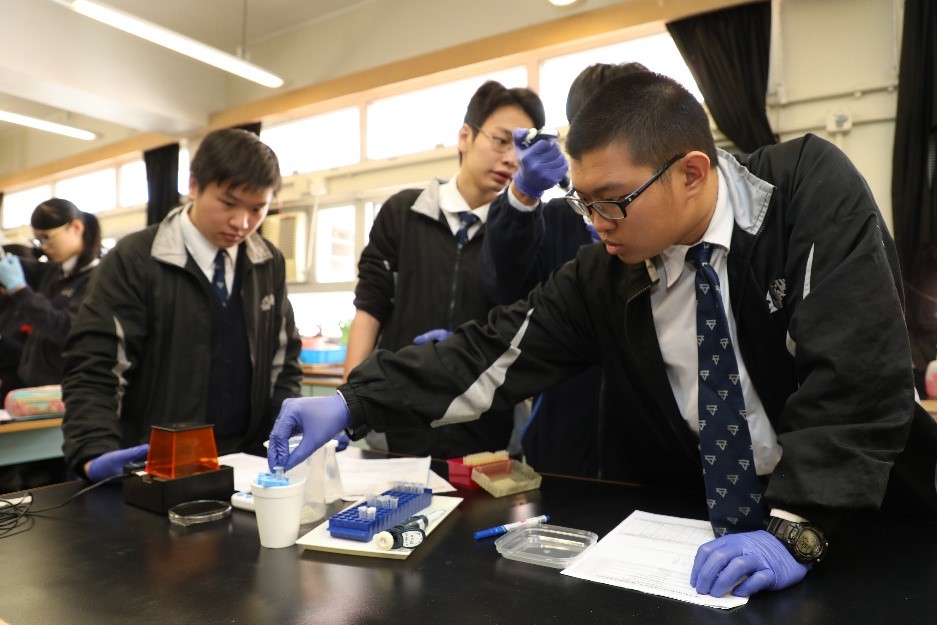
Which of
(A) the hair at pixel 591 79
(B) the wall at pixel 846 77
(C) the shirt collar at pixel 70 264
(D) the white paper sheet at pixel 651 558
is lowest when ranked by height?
(D) the white paper sheet at pixel 651 558

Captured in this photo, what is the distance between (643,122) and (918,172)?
2.90m

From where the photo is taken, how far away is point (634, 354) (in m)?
1.15

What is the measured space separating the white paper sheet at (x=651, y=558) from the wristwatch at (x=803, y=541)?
0.11 m

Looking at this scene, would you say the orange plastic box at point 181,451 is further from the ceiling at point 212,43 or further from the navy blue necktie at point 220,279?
the ceiling at point 212,43

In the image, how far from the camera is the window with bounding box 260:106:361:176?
18.0ft

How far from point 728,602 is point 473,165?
1.40 metres

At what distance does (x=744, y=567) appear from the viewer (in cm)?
77

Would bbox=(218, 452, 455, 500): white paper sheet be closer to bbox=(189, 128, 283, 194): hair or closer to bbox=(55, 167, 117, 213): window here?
bbox=(189, 128, 283, 194): hair

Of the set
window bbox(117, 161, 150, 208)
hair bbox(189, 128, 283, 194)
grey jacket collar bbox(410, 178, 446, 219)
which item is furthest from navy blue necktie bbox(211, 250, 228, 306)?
window bbox(117, 161, 150, 208)

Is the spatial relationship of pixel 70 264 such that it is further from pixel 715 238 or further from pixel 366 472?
pixel 715 238

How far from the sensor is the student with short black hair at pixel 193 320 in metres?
1.55

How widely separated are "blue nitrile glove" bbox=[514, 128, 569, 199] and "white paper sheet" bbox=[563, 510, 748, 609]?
0.78 meters

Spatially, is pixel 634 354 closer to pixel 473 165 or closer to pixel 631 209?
pixel 631 209

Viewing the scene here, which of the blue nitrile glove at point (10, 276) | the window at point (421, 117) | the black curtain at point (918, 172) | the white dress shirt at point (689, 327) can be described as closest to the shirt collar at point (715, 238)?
the white dress shirt at point (689, 327)
